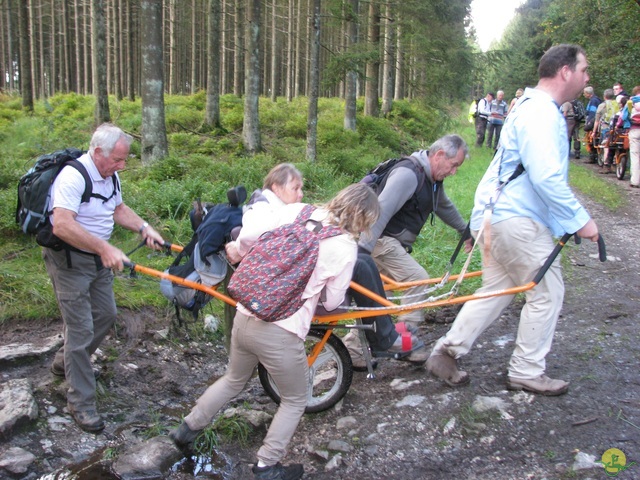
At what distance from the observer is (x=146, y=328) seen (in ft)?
19.4

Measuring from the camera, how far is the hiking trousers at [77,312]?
4.09 m

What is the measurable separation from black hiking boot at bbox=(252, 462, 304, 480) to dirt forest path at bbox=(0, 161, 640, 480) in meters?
0.25

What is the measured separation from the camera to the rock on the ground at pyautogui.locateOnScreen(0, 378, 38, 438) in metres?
3.96

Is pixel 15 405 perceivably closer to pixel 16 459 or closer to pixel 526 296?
pixel 16 459

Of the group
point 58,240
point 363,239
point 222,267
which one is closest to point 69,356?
point 58,240

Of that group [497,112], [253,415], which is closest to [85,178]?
[253,415]

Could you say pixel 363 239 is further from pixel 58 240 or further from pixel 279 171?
pixel 58 240

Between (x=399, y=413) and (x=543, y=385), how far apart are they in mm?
1128

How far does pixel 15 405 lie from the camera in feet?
13.5

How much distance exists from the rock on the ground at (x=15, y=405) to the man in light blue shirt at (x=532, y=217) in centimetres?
324

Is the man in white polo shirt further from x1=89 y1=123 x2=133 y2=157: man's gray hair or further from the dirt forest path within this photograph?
the dirt forest path

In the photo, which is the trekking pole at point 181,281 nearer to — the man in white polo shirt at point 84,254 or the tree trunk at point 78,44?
the man in white polo shirt at point 84,254

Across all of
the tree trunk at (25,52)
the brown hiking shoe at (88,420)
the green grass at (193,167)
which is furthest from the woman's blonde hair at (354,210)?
the tree trunk at (25,52)

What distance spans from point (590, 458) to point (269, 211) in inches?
103
